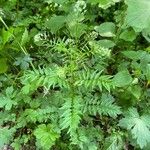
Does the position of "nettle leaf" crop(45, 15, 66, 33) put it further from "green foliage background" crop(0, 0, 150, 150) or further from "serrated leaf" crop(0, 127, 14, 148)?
"serrated leaf" crop(0, 127, 14, 148)

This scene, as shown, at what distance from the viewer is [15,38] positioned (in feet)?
8.07

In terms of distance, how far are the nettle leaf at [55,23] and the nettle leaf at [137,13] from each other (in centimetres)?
56

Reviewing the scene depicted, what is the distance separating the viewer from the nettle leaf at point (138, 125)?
200 centimetres

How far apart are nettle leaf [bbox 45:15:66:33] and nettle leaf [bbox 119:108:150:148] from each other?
2.59ft

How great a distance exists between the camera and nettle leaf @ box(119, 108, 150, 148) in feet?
6.55

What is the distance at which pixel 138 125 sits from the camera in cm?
204

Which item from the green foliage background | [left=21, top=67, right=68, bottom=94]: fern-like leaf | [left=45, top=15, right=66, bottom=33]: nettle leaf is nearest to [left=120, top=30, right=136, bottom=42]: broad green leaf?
the green foliage background

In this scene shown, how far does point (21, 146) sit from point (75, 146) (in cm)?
33

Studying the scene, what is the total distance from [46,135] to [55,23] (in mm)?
892

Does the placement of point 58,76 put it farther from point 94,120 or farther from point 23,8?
point 23,8

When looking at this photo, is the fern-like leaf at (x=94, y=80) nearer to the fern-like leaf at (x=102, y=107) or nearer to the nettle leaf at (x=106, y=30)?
the fern-like leaf at (x=102, y=107)

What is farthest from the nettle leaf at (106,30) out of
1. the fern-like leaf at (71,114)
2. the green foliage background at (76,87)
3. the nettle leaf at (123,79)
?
the fern-like leaf at (71,114)

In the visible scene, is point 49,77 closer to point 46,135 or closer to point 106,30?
point 46,135

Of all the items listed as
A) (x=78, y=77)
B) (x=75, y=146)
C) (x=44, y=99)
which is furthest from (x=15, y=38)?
(x=75, y=146)
